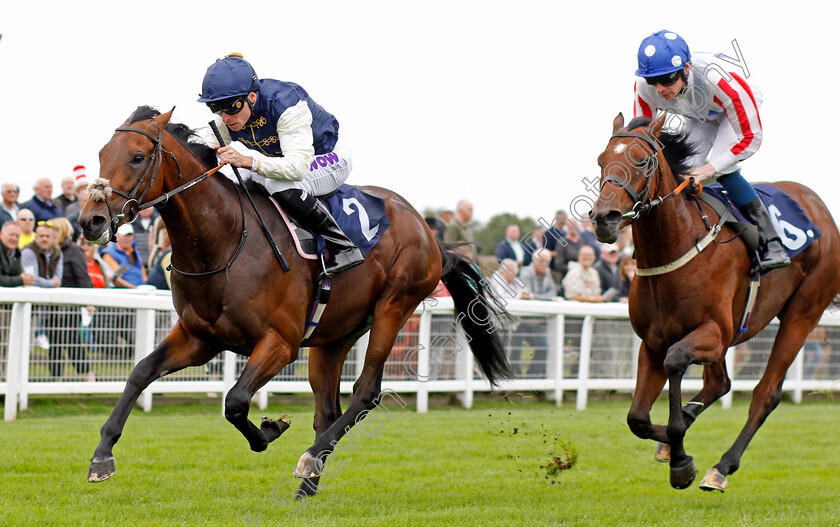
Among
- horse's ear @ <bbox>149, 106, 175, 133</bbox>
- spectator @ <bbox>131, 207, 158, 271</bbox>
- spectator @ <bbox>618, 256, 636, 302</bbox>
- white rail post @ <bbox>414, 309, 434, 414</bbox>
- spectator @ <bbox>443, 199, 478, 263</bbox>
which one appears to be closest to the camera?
horse's ear @ <bbox>149, 106, 175, 133</bbox>

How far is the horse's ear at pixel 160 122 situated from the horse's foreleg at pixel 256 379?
1091mm

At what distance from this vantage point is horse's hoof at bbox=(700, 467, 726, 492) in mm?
Answer: 5435

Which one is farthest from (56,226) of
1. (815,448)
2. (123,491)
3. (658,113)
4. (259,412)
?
(815,448)

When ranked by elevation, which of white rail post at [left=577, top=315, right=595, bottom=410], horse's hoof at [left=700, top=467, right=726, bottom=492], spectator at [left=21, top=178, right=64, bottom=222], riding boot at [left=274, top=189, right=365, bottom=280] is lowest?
white rail post at [left=577, top=315, right=595, bottom=410]

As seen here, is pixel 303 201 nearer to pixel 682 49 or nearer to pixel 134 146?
pixel 134 146

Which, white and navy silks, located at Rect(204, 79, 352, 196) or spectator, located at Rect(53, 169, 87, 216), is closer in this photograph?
white and navy silks, located at Rect(204, 79, 352, 196)

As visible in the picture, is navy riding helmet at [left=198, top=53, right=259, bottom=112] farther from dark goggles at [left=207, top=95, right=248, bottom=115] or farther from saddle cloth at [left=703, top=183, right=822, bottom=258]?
saddle cloth at [left=703, top=183, right=822, bottom=258]

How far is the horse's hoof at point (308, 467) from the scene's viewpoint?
5164 millimetres

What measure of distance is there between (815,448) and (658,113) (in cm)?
367

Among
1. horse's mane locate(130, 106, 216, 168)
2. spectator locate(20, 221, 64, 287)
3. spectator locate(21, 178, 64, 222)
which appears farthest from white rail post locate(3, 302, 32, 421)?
horse's mane locate(130, 106, 216, 168)

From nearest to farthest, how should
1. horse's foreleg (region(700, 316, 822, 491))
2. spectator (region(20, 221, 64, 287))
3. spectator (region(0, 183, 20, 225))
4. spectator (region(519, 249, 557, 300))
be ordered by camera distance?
horse's foreleg (region(700, 316, 822, 491)) < spectator (region(20, 221, 64, 287)) < spectator (region(0, 183, 20, 225)) < spectator (region(519, 249, 557, 300))

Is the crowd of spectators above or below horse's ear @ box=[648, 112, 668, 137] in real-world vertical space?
below

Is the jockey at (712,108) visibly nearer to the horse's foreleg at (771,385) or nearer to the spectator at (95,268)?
the horse's foreleg at (771,385)

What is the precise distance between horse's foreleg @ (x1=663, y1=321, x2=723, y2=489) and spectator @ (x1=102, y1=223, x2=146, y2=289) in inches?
235
